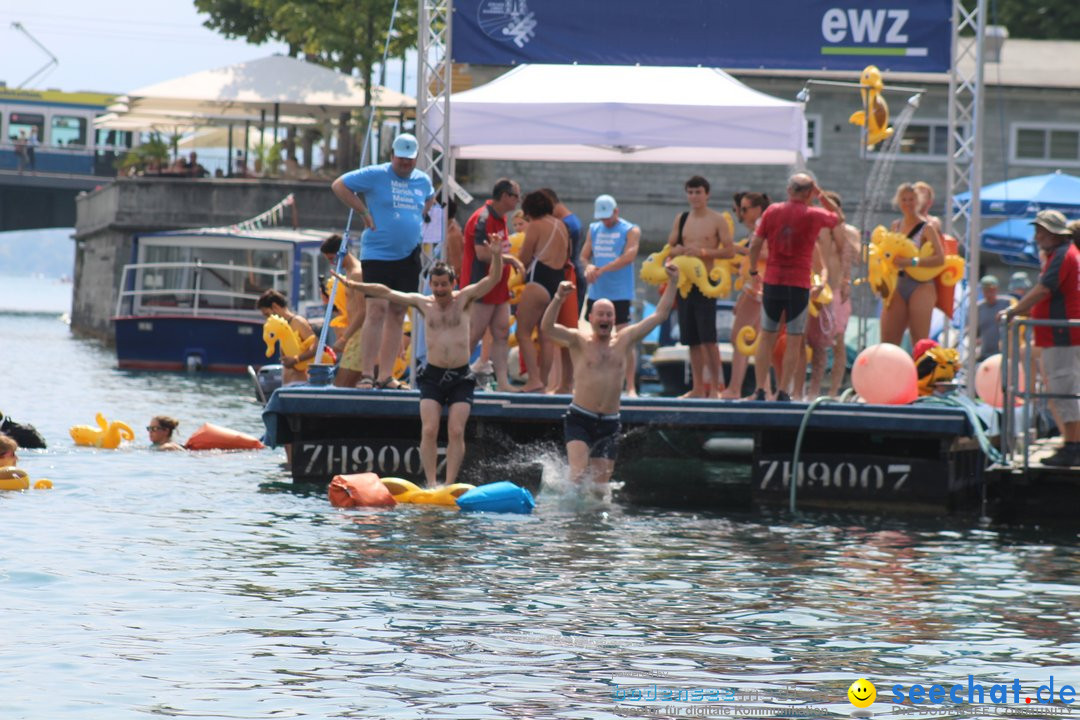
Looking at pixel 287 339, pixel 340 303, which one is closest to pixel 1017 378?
pixel 340 303

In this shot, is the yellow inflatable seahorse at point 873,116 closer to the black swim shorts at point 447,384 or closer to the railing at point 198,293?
the black swim shorts at point 447,384

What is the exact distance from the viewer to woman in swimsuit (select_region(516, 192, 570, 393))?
15.7 metres

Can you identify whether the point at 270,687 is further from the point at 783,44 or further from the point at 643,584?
the point at 783,44

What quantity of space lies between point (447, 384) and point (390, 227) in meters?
1.51

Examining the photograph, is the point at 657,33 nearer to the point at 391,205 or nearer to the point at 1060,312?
the point at 391,205

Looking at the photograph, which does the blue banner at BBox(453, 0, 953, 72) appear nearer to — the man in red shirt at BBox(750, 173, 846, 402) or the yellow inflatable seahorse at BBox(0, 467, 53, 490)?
the man in red shirt at BBox(750, 173, 846, 402)

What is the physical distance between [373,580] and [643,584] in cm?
174

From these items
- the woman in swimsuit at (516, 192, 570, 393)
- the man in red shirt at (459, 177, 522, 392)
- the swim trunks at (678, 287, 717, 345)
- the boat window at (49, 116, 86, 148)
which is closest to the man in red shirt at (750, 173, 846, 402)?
the swim trunks at (678, 287, 717, 345)

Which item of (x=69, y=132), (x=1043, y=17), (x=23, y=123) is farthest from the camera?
(x=69, y=132)

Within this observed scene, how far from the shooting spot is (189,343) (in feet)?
117

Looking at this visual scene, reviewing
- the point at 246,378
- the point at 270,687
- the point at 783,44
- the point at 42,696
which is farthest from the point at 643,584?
the point at 246,378

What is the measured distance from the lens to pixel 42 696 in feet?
25.3

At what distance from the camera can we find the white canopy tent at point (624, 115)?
54.0 feet

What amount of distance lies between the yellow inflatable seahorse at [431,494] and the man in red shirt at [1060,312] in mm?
4680
